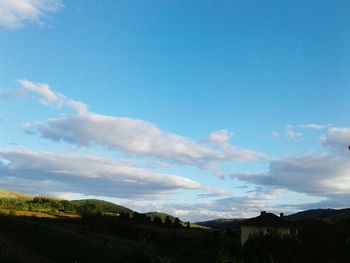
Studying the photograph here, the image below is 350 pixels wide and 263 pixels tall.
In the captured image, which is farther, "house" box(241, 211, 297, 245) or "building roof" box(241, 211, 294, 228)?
"building roof" box(241, 211, 294, 228)

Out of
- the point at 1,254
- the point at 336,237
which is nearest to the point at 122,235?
the point at 1,254

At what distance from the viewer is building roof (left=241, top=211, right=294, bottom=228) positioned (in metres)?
76.5

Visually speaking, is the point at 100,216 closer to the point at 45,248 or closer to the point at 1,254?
the point at 45,248

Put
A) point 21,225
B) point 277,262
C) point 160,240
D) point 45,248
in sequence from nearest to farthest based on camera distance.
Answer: point 277,262 < point 45,248 < point 21,225 < point 160,240

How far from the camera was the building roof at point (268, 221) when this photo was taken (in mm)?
76494

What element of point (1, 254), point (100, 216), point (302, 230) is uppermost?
point (100, 216)

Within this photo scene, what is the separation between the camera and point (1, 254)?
4578cm

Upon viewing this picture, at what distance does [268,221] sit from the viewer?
255 ft

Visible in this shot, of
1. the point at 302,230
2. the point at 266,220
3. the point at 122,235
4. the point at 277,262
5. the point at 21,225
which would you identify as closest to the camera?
the point at 277,262

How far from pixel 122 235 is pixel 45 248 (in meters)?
54.3

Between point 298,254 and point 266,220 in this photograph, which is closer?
point 298,254

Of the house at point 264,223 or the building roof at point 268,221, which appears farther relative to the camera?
the building roof at point 268,221

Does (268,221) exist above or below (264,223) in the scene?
above

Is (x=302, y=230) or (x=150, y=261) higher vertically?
(x=302, y=230)
